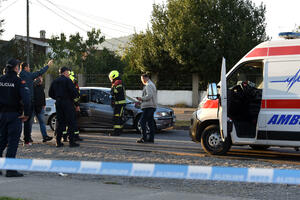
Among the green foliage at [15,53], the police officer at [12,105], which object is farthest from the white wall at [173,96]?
the police officer at [12,105]

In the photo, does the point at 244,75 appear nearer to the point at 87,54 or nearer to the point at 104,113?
the point at 104,113

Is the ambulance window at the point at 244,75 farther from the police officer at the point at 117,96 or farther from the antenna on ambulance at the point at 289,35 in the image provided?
the police officer at the point at 117,96

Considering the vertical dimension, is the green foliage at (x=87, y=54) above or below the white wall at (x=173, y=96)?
above

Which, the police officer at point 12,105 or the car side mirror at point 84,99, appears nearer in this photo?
the police officer at point 12,105

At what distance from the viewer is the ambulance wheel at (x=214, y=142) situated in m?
9.31

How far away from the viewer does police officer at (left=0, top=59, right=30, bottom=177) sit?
23.9 ft

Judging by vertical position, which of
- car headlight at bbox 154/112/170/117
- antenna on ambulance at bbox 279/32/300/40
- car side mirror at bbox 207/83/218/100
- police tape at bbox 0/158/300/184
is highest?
antenna on ambulance at bbox 279/32/300/40

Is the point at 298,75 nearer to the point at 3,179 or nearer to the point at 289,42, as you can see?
the point at 289,42

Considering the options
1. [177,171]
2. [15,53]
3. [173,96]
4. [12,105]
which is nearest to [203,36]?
[173,96]

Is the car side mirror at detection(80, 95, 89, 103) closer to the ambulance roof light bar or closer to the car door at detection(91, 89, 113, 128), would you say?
the car door at detection(91, 89, 113, 128)

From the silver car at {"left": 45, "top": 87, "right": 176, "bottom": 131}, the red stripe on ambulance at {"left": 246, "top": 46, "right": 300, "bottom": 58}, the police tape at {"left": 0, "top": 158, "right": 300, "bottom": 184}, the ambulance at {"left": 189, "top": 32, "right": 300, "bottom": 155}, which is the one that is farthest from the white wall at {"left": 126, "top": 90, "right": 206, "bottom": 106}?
the police tape at {"left": 0, "top": 158, "right": 300, "bottom": 184}

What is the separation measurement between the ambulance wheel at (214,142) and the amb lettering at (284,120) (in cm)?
106

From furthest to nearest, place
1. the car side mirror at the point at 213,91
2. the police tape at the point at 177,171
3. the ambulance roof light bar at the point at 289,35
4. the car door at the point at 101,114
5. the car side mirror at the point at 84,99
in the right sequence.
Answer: the car side mirror at the point at 84,99 → the car door at the point at 101,114 → the ambulance roof light bar at the point at 289,35 → the car side mirror at the point at 213,91 → the police tape at the point at 177,171

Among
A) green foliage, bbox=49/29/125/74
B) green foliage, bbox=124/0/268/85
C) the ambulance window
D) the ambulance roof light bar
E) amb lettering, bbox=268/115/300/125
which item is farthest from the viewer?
green foliage, bbox=49/29/125/74
